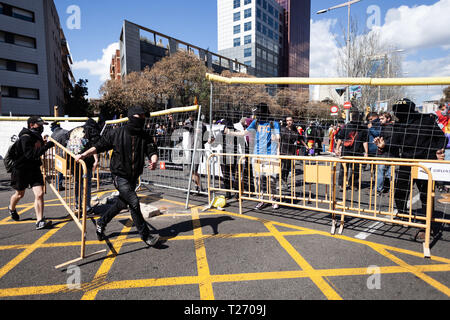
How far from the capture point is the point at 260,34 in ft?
224

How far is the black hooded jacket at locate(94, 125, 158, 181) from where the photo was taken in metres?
3.65

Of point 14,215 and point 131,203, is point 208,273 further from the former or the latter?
point 14,215

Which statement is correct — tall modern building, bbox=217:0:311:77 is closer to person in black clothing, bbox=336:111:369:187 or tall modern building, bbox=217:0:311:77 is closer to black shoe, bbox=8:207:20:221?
person in black clothing, bbox=336:111:369:187

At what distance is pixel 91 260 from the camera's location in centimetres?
334

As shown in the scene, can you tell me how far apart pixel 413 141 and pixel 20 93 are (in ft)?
120

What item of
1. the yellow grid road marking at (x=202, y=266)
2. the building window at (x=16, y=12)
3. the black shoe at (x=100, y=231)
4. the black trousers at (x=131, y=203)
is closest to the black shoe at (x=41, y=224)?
the black shoe at (x=100, y=231)

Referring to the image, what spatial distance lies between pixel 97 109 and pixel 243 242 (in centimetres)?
2891

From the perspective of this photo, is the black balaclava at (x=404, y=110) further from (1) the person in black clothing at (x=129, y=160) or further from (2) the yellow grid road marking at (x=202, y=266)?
(1) the person in black clothing at (x=129, y=160)

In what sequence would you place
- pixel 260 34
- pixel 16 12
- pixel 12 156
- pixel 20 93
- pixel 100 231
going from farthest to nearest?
pixel 260 34, pixel 20 93, pixel 16 12, pixel 12 156, pixel 100 231

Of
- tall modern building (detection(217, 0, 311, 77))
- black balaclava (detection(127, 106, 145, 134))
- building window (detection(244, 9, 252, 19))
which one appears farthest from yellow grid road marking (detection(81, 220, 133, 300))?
building window (detection(244, 9, 252, 19))

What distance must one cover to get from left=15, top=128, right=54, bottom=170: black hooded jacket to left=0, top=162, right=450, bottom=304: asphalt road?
112 centimetres

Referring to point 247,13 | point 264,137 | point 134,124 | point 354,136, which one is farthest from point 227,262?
point 247,13

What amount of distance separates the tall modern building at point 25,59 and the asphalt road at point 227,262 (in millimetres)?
30998

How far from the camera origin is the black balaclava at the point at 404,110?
425 centimetres
